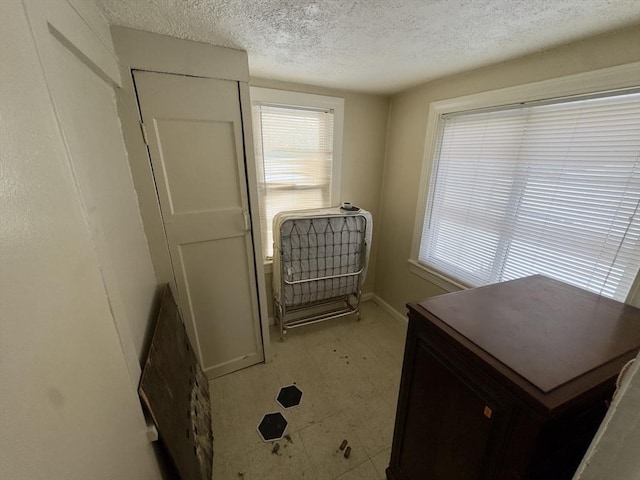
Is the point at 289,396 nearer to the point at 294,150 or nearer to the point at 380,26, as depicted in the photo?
the point at 294,150

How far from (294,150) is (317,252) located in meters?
0.91

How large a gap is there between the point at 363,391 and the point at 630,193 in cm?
183

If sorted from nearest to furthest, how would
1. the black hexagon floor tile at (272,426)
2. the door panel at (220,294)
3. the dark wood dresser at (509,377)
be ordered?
1. the dark wood dresser at (509,377)
2. the black hexagon floor tile at (272,426)
3. the door panel at (220,294)

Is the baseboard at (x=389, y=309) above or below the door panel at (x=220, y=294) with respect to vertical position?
below

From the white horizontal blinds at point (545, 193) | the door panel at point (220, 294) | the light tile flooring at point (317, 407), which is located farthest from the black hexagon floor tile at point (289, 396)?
the white horizontal blinds at point (545, 193)

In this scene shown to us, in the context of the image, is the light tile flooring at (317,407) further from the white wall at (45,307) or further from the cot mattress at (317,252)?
the white wall at (45,307)

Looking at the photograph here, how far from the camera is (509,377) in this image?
0.62 meters

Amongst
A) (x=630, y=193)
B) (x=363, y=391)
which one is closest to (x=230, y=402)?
(x=363, y=391)

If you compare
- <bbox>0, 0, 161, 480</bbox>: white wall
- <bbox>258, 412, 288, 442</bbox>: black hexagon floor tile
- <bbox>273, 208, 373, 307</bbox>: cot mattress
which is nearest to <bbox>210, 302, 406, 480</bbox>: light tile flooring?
<bbox>258, 412, 288, 442</bbox>: black hexagon floor tile

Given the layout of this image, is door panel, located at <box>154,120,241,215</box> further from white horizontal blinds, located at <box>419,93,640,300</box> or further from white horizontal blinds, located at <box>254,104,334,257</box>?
white horizontal blinds, located at <box>419,93,640,300</box>

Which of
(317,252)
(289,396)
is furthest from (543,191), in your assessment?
(289,396)

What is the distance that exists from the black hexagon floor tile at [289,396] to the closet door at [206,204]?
1.42 feet

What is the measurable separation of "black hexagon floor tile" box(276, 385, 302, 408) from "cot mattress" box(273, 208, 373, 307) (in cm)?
63

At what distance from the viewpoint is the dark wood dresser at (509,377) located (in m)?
0.61
